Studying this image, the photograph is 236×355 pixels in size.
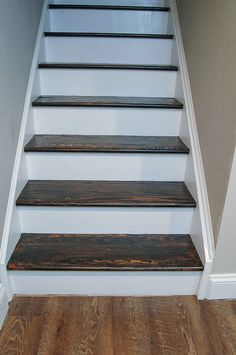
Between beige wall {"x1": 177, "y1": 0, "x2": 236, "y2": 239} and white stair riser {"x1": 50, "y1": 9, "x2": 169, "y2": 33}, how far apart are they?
2.13 feet

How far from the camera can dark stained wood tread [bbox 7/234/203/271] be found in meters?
1.30

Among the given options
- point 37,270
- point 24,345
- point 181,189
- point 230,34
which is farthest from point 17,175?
point 230,34

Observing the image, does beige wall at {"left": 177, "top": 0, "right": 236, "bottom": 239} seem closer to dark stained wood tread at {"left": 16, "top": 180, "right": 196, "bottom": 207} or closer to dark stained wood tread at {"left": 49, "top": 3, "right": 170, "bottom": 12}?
dark stained wood tread at {"left": 16, "top": 180, "right": 196, "bottom": 207}

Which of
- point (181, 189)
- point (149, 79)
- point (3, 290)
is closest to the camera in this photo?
point (3, 290)

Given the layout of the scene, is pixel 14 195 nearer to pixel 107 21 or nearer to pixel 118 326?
pixel 118 326

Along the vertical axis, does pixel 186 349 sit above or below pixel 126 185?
below

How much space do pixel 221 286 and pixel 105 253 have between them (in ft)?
1.85

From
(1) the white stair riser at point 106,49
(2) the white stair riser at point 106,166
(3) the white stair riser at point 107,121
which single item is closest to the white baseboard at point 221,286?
(2) the white stair riser at point 106,166

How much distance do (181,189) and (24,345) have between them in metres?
1.03

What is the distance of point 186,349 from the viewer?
3.71 ft

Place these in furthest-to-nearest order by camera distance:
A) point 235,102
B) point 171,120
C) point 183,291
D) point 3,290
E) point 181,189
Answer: point 171,120 → point 181,189 → point 183,291 → point 3,290 → point 235,102

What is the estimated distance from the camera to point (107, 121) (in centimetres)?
173

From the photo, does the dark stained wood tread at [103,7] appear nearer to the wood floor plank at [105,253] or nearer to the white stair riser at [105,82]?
the white stair riser at [105,82]

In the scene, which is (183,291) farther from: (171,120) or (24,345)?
(171,120)
